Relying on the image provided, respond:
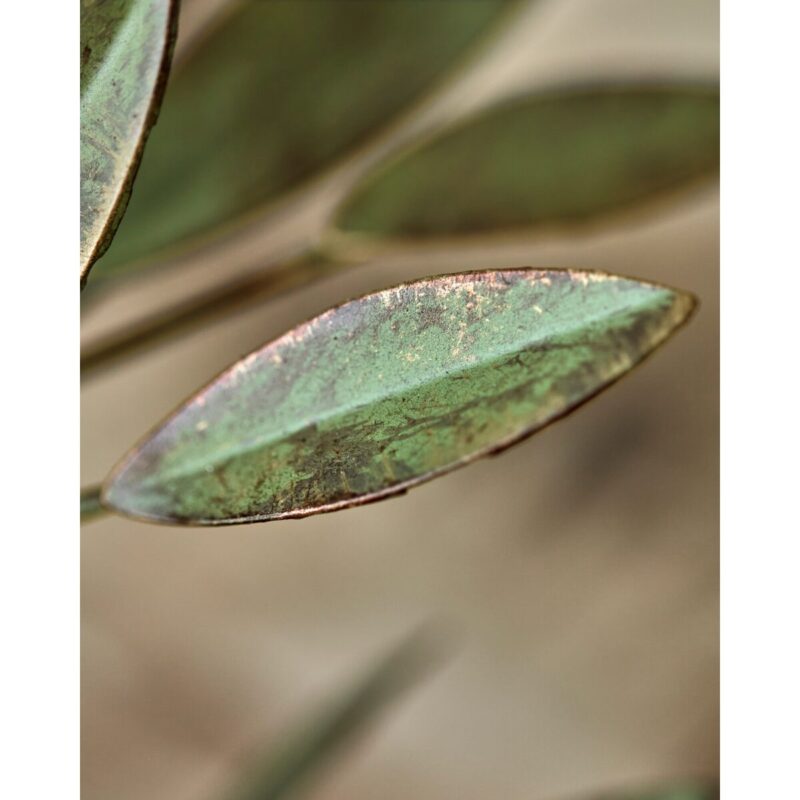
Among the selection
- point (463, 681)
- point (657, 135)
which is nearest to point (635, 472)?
point (463, 681)

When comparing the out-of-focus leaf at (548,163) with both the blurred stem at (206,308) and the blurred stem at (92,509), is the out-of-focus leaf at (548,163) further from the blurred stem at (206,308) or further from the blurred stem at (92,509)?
the blurred stem at (92,509)

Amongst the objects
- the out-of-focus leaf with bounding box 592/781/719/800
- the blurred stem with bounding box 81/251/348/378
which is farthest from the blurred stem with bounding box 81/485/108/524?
the out-of-focus leaf with bounding box 592/781/719/800

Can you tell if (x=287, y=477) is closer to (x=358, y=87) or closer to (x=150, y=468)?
(x=150, y=468)

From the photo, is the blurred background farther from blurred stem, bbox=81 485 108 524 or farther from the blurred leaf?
blurred stem, bbox=81 485 108 524

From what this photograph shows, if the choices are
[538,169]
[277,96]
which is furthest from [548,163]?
[277,96]
